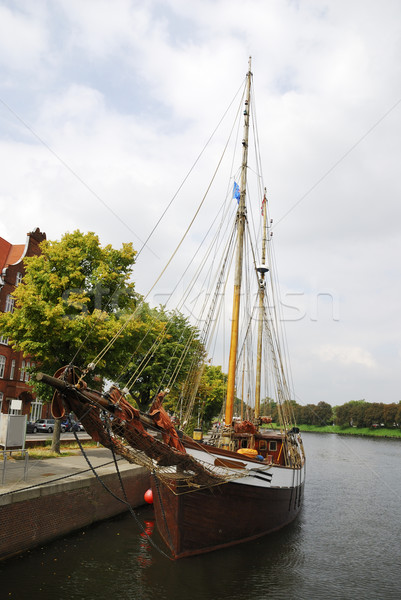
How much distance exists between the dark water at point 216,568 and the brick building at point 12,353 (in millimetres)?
27108

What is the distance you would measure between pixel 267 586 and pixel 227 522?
2.75 m

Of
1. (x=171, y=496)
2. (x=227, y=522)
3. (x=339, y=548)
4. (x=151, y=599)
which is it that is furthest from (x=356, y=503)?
(x=151, y=599)

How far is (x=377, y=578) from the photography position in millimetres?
14969

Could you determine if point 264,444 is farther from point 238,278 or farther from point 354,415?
point 354,415

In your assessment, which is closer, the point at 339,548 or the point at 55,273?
the point at 339,548

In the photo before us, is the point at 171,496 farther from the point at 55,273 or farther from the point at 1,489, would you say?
the point at 55,273

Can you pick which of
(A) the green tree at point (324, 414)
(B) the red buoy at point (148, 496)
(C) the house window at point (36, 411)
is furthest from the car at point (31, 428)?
(A) the green tree at point (324, 414)

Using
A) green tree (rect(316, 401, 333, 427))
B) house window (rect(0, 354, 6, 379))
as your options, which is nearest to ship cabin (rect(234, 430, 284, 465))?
house window (rect(0, 354, 6, 379))

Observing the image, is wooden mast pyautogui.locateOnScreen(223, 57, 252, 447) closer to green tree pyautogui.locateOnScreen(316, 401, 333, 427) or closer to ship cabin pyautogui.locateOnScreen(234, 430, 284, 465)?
ship cabin pyautogui.locateOnScreen(234, 430, 284, 465)

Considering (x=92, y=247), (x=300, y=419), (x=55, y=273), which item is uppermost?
(x=92, y=247)

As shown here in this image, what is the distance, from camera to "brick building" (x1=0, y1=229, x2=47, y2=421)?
4297cm

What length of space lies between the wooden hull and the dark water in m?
0.45

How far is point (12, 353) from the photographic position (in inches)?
1734

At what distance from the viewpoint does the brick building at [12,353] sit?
43.0 meters
